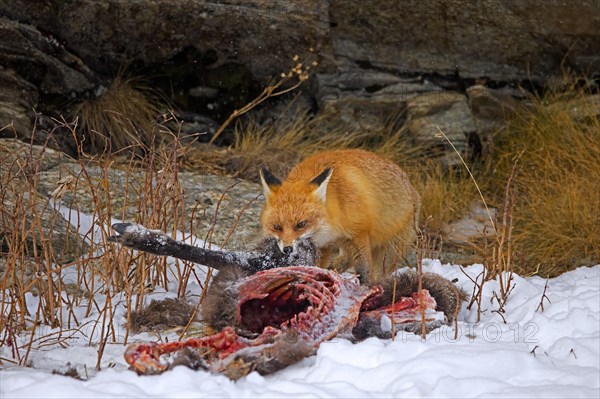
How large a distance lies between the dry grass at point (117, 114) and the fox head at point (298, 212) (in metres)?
2.91

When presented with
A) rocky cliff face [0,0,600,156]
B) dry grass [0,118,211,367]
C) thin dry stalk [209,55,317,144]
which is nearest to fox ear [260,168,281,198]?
dry grass [0,118,211,367]

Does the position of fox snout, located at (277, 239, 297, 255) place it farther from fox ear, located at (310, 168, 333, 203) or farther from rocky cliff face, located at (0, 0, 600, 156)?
rocky cliff face, located at (0, 0, 600, 156)

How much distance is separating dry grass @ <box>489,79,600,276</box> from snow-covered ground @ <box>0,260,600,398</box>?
2.45 m

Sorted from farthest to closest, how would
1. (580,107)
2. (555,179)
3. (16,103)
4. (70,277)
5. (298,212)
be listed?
(580,107), (555,179), (16,103), (70,277), (298,212)

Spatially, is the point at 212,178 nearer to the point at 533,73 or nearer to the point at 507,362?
the point at 533,73

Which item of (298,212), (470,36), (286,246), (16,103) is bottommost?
(286,246)

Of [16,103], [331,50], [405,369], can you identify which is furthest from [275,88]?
[405,369]

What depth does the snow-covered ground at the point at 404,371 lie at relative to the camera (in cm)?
290

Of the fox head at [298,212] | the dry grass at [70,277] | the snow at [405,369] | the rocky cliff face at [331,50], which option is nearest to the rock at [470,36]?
the rocky cliff face at [331,50]

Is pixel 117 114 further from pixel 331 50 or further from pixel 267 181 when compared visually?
pixel 267 181

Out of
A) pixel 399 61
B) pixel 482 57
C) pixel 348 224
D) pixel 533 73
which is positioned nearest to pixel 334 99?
pixel 399 61

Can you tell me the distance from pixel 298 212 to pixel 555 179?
390 cm

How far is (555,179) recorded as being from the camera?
761cm

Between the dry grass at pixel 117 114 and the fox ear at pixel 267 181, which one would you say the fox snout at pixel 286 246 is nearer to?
the fox ear at pixel 267 181
